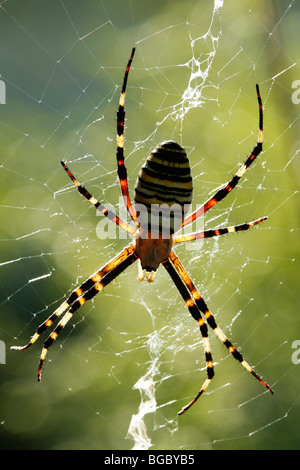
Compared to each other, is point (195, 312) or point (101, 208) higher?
point (101, 208)

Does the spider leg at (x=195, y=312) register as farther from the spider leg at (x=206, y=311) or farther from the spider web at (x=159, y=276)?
the spider web at (x=159, y=276)

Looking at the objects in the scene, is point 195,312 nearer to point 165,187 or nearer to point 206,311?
point 206,311

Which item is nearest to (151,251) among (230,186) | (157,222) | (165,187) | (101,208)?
(157,222)

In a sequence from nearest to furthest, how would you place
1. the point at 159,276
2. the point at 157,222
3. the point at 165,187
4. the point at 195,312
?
1. the point at 165,187
2. the point at 157,222
3. the point at 195,312
4. the point at 159,276

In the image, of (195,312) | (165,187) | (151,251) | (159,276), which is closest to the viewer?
(165,187)

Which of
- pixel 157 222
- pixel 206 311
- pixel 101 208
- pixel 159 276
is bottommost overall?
pixel 206 311

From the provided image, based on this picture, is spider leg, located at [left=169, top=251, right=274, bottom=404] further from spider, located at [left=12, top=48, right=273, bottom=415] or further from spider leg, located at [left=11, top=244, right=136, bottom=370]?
spider leg, located at [left=11, top=244, right=136, bottom=370]

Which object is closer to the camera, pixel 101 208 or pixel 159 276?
pixel 101 208

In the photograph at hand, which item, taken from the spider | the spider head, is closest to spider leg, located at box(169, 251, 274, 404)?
the spider
